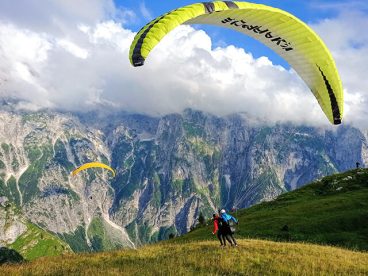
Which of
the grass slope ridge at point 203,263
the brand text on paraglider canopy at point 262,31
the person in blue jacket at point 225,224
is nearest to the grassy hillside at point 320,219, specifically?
the person in blue jacket at point 225,224

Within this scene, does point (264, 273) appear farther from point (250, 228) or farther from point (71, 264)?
point (250, 228)

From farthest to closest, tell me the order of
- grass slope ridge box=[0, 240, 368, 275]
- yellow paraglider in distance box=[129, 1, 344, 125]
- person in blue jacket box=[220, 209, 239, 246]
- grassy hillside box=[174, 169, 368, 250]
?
grassy hillside box=[174, 169, 368, 250]
person in blue jacket box=[220, 209, 239, 246]
yellow paraglider in distance box=[129, 1, 344, 125]
grass slope ridge box=[0, 240, 368, 275]

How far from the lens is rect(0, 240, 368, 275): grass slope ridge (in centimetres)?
1858

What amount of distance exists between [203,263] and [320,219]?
41.9 metres

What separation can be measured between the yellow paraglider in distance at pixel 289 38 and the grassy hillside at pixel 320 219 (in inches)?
1082

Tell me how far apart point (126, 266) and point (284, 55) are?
13.5 meters

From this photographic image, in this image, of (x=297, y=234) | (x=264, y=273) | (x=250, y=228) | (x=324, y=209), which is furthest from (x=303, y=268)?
(x=324, y=209)

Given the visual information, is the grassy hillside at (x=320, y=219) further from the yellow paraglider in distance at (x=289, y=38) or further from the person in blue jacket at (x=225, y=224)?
the yellow paraglider in distance at (x=289, y=38)

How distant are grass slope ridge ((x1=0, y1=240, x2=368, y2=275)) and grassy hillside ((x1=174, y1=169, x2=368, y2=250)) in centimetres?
2409

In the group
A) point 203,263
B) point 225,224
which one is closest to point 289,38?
point 225,224

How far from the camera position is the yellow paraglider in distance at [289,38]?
18725 millimetres

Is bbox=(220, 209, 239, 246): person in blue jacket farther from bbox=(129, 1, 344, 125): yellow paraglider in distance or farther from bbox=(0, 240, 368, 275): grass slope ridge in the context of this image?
bbox=(129, 1, 344, 125): yellow paraglider in distance

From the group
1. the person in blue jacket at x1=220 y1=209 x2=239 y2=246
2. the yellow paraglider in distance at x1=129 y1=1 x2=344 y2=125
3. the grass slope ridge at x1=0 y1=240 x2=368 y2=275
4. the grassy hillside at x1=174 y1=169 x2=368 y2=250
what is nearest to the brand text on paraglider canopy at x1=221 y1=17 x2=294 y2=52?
the yellow paraglider in distance at x1=129 y1=1 x2=344 y2=125

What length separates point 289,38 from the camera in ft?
70.4
